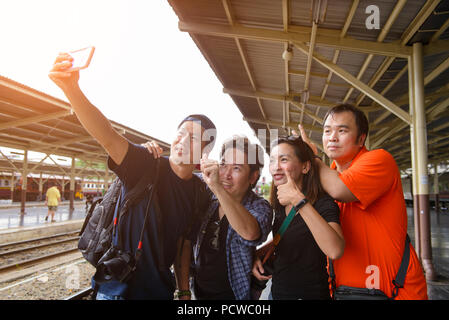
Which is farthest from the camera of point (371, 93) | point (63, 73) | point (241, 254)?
point (371, 93)

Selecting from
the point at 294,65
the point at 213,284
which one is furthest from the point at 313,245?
the point at 294,65

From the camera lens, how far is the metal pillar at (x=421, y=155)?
17.1 feet

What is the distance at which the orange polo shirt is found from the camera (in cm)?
→ 139

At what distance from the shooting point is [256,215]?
1609 mm

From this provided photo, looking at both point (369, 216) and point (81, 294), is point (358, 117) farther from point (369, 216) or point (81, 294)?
point (81, 294)

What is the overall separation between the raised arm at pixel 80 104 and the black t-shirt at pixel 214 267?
780 mm

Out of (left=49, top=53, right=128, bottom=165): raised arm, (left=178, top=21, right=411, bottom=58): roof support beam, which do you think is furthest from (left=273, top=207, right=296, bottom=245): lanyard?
(left=178, top=21, right=411, bottom=58): roof support beam

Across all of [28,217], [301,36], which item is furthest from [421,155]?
[28,217]

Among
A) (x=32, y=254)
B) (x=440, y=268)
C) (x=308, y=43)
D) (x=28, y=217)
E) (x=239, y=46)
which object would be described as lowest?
(x=32, y=254)

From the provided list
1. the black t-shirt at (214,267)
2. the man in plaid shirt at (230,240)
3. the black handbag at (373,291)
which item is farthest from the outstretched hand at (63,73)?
the black handbag at (373,291)

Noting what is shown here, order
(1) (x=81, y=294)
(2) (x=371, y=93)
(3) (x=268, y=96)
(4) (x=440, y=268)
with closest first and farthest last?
(1) (x=81, y=294) < (2) (x=371, y=93) < (4) (x=440, y=268) < (3) (x=268, y=96)

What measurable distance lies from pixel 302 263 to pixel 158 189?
36.3 inches

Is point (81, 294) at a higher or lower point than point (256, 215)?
lower
